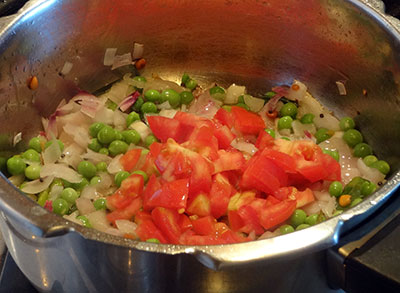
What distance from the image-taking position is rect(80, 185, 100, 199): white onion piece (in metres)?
1.42

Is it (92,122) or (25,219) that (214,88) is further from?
(25,219)

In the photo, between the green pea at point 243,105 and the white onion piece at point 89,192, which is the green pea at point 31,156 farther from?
the green pea at point 243,105

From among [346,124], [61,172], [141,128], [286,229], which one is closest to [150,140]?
[141,128]

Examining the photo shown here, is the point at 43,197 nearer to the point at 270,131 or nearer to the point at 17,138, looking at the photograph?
the point at 17,138

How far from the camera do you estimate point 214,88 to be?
5.66 feet

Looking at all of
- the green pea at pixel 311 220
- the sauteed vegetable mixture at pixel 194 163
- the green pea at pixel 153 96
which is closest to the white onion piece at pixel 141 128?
the sauteed vegetable mixture at pixel 194 163

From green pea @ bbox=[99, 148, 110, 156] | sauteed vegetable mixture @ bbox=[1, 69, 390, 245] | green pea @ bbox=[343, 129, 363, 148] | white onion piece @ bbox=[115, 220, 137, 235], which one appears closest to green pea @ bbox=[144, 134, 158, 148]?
sauteed vegetable mixture @ bbox=[1, 69, 390, 245]

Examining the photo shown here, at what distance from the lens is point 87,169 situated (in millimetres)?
1448

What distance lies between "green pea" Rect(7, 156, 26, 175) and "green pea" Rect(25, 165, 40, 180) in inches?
0.6

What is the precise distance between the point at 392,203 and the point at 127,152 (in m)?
0.74

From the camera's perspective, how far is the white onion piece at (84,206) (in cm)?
138

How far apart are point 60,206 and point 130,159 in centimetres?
23

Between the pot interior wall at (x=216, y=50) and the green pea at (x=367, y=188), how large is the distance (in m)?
0.13

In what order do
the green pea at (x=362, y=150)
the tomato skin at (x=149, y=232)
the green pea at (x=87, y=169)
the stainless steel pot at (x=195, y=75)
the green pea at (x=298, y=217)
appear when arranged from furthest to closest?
the green pea at (x=362, y=150) → the green pea at (x=87, y=169) → the green pea at (x=298, y=217) → the tomato skin at (x=149, y=232) → the stainless steel pot at (x=195, y=75)
